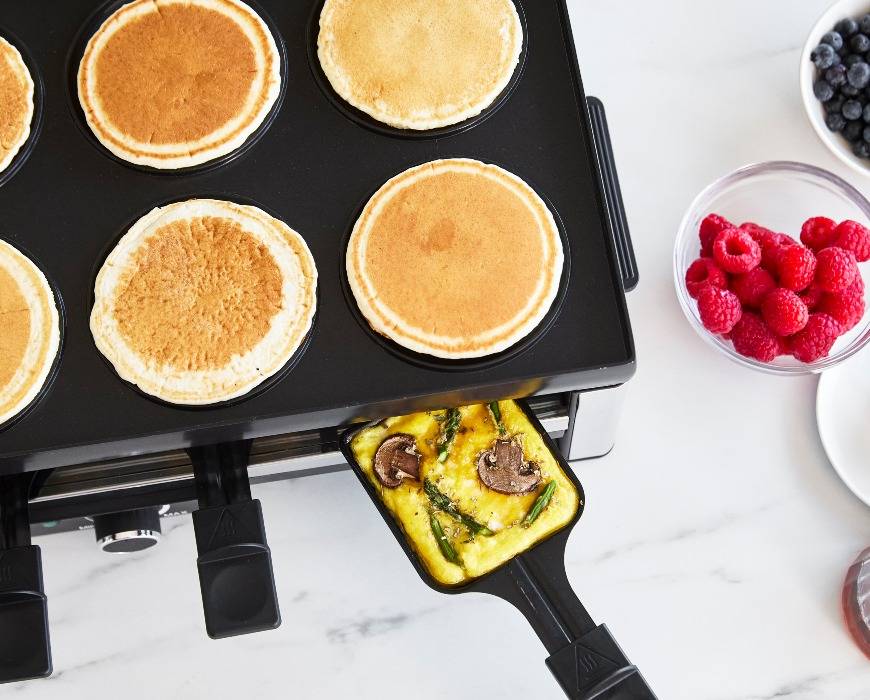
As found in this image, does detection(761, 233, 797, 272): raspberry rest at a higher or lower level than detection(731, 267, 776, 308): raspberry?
higher

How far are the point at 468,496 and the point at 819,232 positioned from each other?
0.69m

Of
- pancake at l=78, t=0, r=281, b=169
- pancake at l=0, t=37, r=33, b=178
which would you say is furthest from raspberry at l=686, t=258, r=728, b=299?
pancake at l=0, t=37, r=33, b=178

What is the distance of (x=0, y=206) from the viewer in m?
1.17

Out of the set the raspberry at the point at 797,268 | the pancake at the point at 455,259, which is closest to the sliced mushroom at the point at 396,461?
the pancake at the point at 455,259

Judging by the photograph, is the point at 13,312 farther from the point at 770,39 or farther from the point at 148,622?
the point at 770,39

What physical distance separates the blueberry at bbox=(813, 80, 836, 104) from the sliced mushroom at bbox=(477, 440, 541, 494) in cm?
77

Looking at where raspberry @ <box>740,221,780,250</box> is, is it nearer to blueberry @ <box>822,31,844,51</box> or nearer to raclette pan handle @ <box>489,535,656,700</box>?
blueberry @ <box>822,31,844,51</box>

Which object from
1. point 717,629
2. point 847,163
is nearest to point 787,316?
point 847,163

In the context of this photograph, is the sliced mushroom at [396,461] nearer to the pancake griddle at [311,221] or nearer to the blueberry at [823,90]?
the pancake griddle at [311,221]

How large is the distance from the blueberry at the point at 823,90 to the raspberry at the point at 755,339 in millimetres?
363

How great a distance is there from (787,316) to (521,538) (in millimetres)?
519

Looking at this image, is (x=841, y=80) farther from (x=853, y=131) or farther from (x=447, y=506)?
(x=447, y=506)

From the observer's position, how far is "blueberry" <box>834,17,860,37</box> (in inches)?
57.2

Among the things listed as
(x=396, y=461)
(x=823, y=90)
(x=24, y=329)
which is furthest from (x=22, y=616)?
(x=823, y=90)
